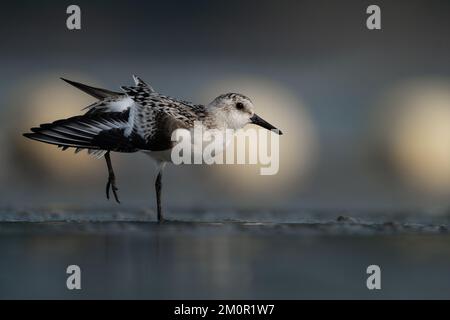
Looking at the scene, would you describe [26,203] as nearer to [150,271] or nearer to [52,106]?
[52,106]

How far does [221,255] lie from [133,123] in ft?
4.31

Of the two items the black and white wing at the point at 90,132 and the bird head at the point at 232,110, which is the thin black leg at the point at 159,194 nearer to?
the black and white wing at the point at 90,132

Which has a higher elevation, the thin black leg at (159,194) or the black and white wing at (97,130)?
the black and white wing at (97,130)

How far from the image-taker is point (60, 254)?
4832 millimetres

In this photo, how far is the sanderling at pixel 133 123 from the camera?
564cm

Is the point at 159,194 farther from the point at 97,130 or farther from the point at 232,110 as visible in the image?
the point at 232,110

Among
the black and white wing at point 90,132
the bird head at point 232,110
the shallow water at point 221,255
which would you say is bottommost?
the shallow water at point 221,255

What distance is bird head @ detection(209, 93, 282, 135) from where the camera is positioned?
246 inches

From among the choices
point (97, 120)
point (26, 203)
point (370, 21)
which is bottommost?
point (26, 203)

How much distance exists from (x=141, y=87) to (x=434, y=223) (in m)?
2.05

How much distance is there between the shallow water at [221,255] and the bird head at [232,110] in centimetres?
63

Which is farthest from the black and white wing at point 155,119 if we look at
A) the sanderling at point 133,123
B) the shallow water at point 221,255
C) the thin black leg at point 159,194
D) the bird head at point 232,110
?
the shallow water at point 221,255

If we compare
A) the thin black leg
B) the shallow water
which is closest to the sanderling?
the thin black leg
